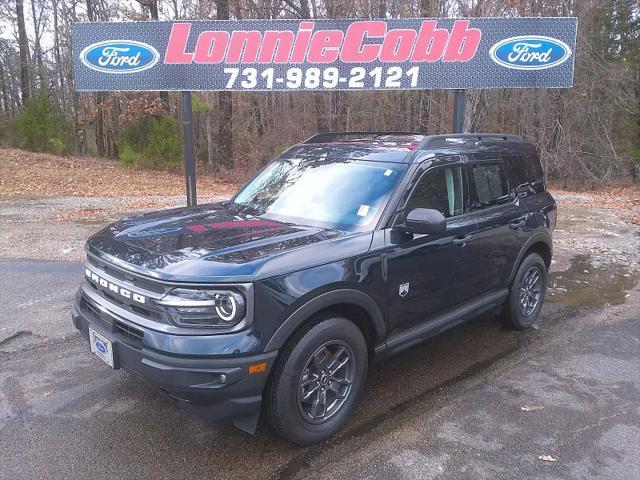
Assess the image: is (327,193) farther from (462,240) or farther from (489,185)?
(489,185)

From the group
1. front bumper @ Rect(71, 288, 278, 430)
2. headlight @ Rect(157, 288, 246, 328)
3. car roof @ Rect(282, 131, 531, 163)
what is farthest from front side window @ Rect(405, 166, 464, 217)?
front bumper @ Rect(71, 288, 278, 430)

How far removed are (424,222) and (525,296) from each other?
2.35 meters

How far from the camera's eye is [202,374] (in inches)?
108

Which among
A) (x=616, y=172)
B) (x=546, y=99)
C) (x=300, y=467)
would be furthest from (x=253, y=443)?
(x=616, y=172)

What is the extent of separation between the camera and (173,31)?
8445 millimetres

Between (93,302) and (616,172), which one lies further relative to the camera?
(616,172)

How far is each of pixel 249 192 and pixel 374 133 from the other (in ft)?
4.55

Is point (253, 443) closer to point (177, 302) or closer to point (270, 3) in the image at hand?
point (177, 302)

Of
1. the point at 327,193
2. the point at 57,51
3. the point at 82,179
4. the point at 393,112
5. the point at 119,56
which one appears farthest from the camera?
the point at 57,51

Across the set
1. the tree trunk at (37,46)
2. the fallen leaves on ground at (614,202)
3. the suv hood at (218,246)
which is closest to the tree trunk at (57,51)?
the tree trunk at (37,46)

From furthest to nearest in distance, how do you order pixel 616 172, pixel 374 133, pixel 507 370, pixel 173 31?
1. pixel 616 172
2. pixel 173 31
3. pixel 374 133
4. pixel 507 370

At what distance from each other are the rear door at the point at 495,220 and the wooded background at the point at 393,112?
48.7ft

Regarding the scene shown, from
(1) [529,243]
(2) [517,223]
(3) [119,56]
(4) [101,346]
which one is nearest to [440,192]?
(2) [517,223]

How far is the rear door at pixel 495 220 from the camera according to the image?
4.41m
